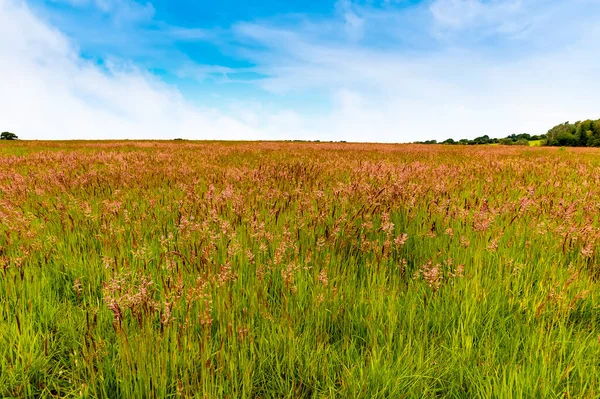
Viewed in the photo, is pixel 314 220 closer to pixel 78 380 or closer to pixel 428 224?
pixel 428 224

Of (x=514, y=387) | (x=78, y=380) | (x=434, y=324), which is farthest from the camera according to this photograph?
(x=434, y=324)

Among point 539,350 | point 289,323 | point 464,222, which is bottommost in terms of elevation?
point 539,350

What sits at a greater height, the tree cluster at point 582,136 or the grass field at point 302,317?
the tree cluster at point 582,136

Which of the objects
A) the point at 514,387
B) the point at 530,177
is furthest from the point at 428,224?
the point at 530,177

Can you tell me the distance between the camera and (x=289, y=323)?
67.5 inches

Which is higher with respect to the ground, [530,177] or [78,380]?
[530,177]

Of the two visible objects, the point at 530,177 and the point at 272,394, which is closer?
the point at 272,394

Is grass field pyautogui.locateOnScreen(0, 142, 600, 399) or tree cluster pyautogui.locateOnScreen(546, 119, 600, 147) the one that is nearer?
grass field pyautogui.locateOnScreen(0, 142, 600, 399)

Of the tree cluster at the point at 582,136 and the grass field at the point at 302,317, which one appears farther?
the tree cluster at the point at 582,136

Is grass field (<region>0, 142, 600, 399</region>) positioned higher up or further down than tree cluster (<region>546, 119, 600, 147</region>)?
further down

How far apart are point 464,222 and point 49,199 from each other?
5.43 meters

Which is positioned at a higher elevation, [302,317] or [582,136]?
[582,136]

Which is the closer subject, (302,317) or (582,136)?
(302,317)

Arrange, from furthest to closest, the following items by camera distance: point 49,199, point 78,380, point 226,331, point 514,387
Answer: point 49,199
point 226,331
point 78,380
point 514,387
